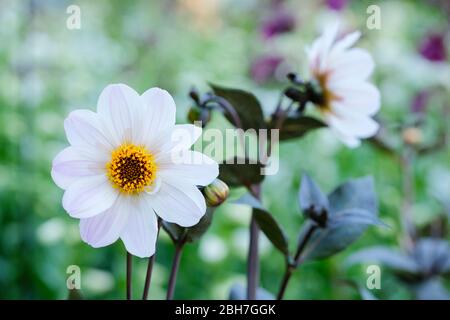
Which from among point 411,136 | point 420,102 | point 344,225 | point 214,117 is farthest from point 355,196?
point 420,102

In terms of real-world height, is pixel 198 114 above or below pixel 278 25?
below

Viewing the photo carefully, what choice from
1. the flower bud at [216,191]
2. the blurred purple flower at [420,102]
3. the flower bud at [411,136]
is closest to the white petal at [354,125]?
the flower bud at [216,191]

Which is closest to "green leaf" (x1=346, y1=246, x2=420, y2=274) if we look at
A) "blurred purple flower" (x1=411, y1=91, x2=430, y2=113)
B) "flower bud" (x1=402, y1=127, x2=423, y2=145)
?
"flower bud" (x1=402, y1=127, x2=423, y2=145)

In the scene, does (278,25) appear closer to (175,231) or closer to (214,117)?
(214,117)

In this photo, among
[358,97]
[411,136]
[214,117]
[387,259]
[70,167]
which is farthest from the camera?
[214,117]

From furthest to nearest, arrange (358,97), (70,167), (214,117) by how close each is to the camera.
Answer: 1. (214,117)
2. (358,97)
3. (70,167)

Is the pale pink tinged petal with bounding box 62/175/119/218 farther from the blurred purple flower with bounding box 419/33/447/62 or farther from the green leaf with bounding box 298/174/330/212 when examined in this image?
the blurred purple flower with bounding box 419/33/447/62

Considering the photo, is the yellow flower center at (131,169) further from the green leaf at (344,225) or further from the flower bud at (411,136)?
the flower bud at (411,136)
